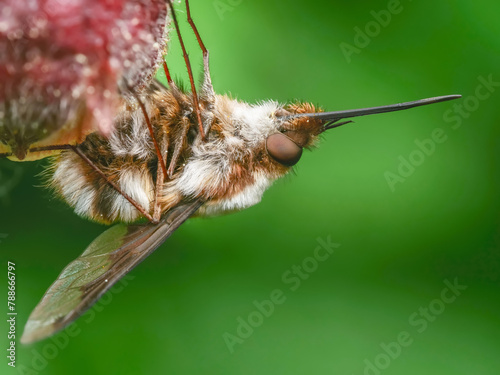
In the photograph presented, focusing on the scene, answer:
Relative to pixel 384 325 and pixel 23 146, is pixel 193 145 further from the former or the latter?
pixel 384 325
